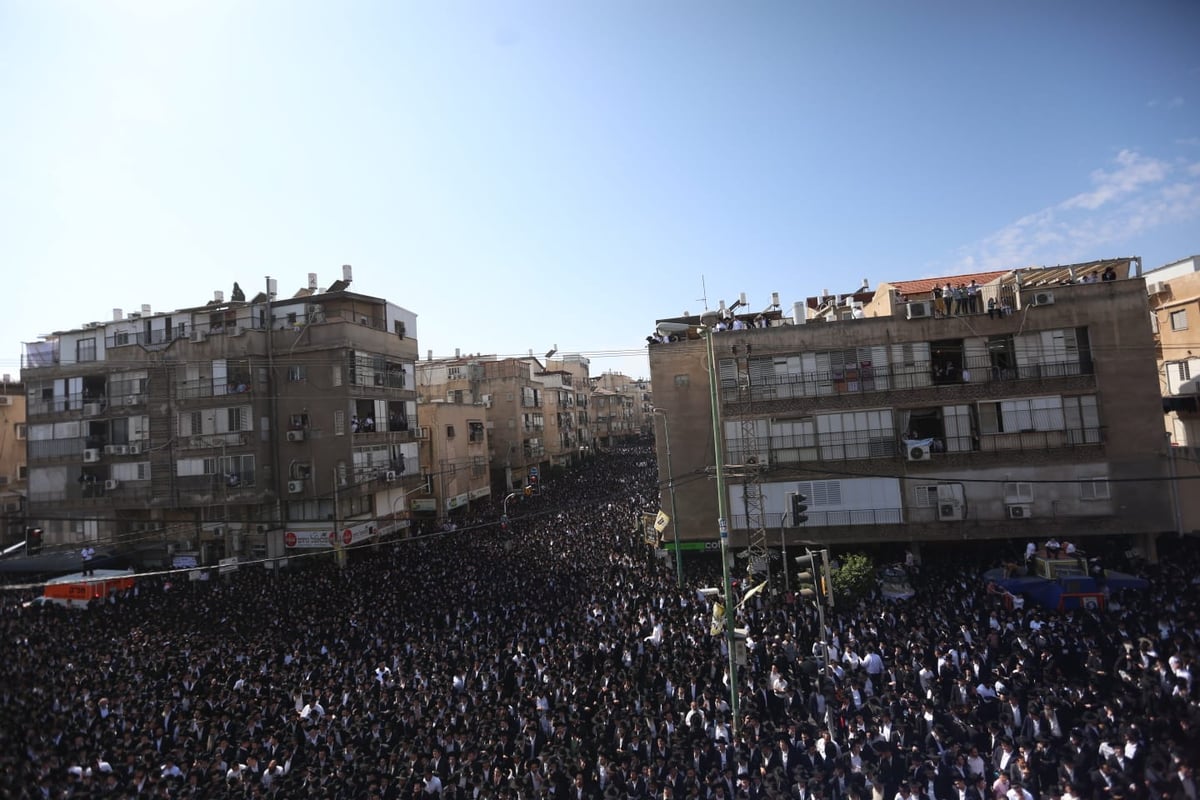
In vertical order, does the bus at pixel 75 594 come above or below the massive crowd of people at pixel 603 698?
above

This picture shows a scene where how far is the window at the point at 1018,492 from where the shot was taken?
74.1ft

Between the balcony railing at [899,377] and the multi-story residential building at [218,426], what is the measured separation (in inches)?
676

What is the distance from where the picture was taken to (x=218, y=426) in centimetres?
2947

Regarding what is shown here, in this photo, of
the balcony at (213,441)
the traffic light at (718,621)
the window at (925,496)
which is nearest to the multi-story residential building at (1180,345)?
the window at (925,496)

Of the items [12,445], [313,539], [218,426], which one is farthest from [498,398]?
[12,445]

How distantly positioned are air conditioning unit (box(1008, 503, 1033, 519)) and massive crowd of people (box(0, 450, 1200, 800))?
347 centimetres

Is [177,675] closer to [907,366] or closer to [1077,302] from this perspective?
[907,366]

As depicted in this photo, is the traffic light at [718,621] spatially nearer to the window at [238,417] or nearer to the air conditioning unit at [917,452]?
the air conditioning unit at [917,452]

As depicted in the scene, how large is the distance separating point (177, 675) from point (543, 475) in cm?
4511

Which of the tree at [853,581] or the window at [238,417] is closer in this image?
the tree at [853,581]

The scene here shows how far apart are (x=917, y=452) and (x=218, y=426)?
28.6 metres

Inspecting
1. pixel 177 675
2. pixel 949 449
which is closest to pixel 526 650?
pixel 177 675

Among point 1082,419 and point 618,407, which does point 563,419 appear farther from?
point 1082,419

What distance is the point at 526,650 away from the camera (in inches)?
615
